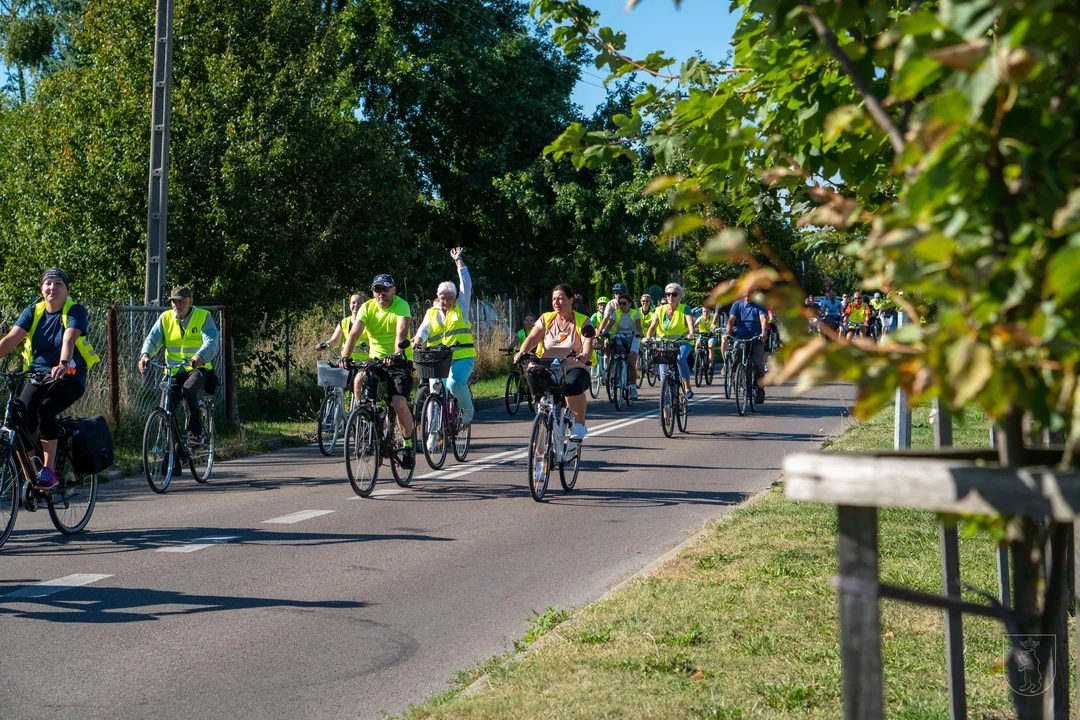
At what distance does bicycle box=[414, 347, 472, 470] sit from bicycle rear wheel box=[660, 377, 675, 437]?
3.61 metres

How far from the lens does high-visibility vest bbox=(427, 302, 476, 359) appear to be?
13.1m

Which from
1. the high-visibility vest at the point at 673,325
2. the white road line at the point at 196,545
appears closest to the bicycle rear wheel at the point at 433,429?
the white road line at the point at 196,545

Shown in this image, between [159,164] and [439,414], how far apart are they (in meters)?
5.75

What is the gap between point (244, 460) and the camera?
47.6ft

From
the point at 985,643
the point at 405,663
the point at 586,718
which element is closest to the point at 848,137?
the point at 586,718

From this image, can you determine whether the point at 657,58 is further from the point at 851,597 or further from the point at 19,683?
the point at 19,683

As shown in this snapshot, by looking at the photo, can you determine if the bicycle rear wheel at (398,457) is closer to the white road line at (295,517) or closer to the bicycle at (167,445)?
A: the white road line at (295,517)

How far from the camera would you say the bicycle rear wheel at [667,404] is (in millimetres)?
16359

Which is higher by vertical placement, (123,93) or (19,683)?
(123,93)

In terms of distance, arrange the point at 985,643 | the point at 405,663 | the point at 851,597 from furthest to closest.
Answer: the point at 405,663, the point at 985,643, the point at 851,597

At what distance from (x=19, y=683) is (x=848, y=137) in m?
4.15

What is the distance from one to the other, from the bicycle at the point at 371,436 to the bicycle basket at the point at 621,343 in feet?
34.8

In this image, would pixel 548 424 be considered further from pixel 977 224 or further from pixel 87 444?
pixel 977 224

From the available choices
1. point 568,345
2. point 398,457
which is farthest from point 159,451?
point 568,345
